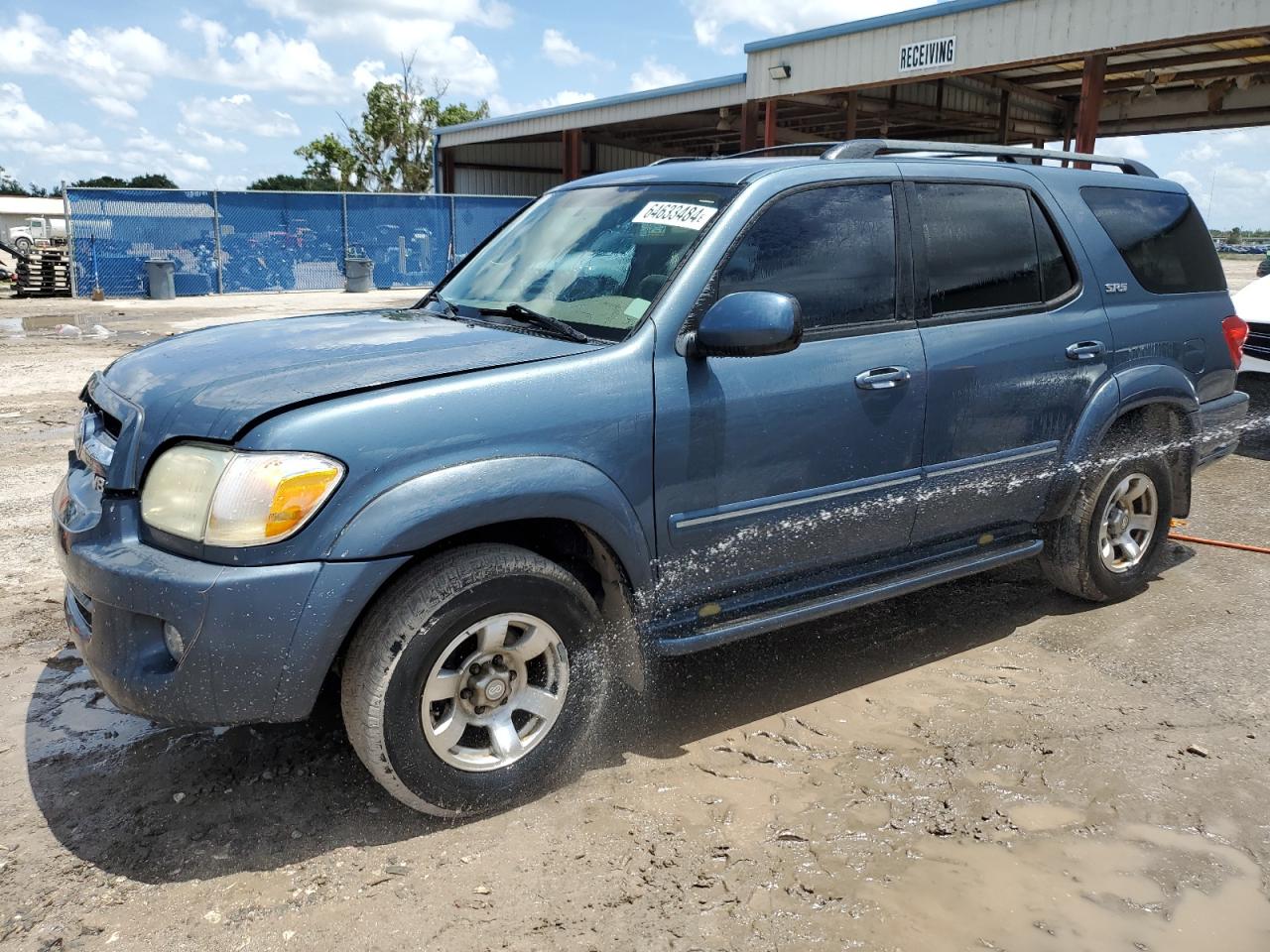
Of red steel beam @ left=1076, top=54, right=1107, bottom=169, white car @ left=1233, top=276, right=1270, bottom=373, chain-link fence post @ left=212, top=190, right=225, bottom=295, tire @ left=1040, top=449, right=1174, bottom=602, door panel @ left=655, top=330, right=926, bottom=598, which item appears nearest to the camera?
door panel @ left=655, top=330, right=926, bottom=598

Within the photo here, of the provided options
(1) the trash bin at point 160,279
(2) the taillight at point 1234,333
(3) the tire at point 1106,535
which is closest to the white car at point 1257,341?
(2) the taillight at point 1234,333

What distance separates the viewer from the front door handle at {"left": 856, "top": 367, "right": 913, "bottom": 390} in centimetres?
355

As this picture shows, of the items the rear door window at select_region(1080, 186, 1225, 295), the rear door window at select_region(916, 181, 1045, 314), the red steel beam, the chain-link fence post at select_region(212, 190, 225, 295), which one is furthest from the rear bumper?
the chain-link fence post at select_region(212, 190, 225, 295)

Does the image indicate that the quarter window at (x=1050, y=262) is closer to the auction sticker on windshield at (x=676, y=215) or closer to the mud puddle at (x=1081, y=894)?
the auction sticker on windshield at (x=676, y=215)

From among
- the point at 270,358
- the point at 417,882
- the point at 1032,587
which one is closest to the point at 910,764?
the point at 417,882

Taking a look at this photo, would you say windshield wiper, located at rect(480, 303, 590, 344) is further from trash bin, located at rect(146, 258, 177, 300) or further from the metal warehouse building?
trash bin, located at rect(146, 258, 177, 300)

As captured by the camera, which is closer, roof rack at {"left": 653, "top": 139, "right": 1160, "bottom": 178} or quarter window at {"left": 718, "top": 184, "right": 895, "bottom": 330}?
quarter window at {"left": 718, "top": 184, "right": 895, "bottom": 330}

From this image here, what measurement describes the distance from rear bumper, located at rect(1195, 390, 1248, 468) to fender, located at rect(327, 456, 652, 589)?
10.7 ft

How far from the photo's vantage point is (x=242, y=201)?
23188 millimetres

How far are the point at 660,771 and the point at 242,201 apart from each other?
23.0 meters

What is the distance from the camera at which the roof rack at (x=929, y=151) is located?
3.89m

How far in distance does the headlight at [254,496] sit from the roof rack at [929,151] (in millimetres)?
2088

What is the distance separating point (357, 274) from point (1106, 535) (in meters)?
22.3

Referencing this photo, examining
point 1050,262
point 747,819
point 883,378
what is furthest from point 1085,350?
point 747,819
